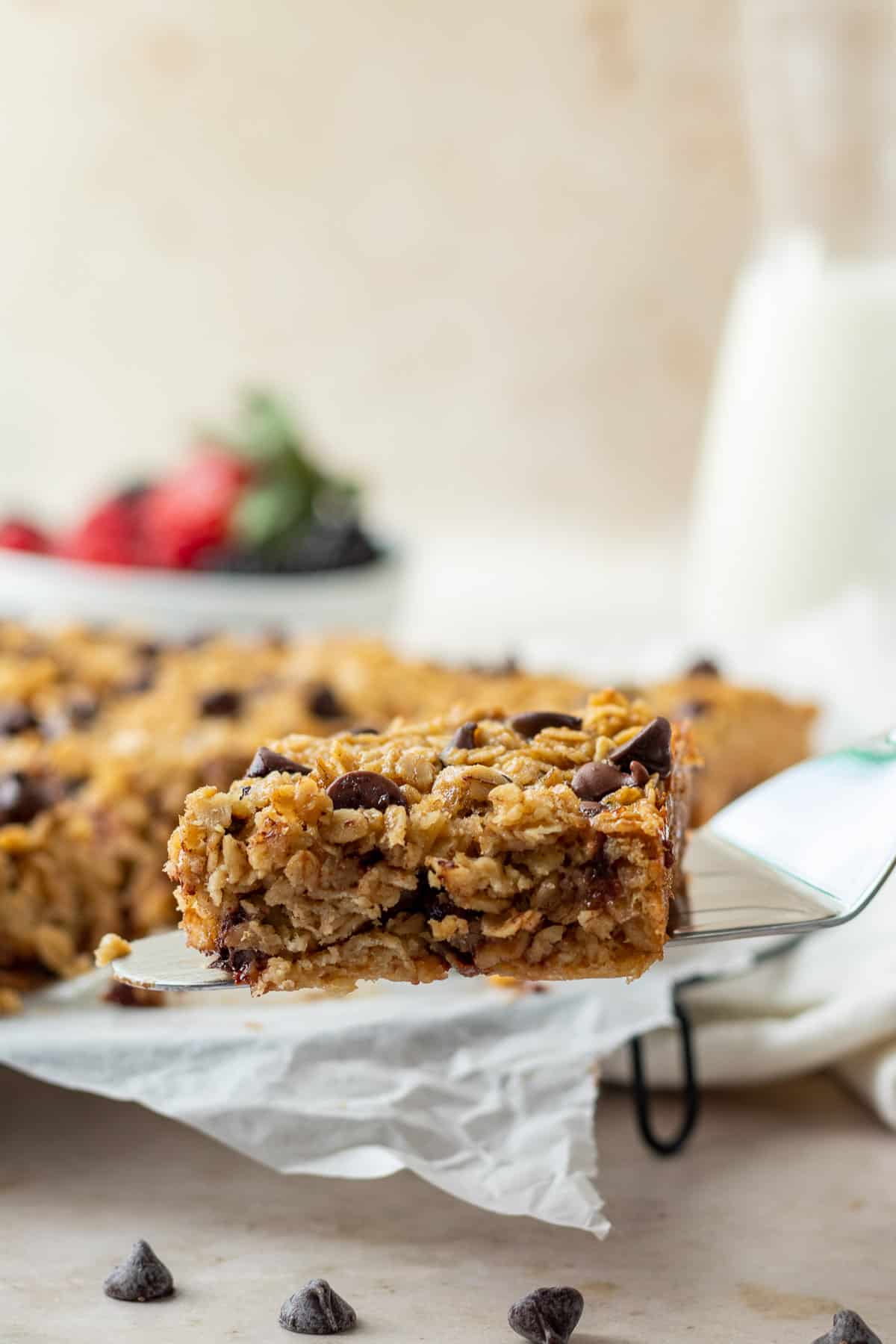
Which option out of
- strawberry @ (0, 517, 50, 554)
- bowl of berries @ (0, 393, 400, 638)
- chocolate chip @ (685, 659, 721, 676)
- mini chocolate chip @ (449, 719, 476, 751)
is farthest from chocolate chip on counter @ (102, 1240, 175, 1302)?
strawberry @ (0, 517, 50, 554)

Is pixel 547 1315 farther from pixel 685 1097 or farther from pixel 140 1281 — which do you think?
pixel 685 1097

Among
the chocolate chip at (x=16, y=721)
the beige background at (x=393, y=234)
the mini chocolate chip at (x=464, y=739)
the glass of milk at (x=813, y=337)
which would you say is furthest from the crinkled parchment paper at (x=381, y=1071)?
the beige background at (x=393, y=234)

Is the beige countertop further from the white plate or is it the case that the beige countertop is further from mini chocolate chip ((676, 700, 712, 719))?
the white plate

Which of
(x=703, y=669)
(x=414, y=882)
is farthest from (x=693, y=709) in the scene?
(x=414, y=882)

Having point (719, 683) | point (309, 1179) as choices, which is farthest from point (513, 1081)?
point (719, 683)

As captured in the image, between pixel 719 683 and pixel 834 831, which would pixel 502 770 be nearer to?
pixel 834 831

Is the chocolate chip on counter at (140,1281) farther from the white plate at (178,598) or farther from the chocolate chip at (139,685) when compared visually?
the white plate at (178,598)
